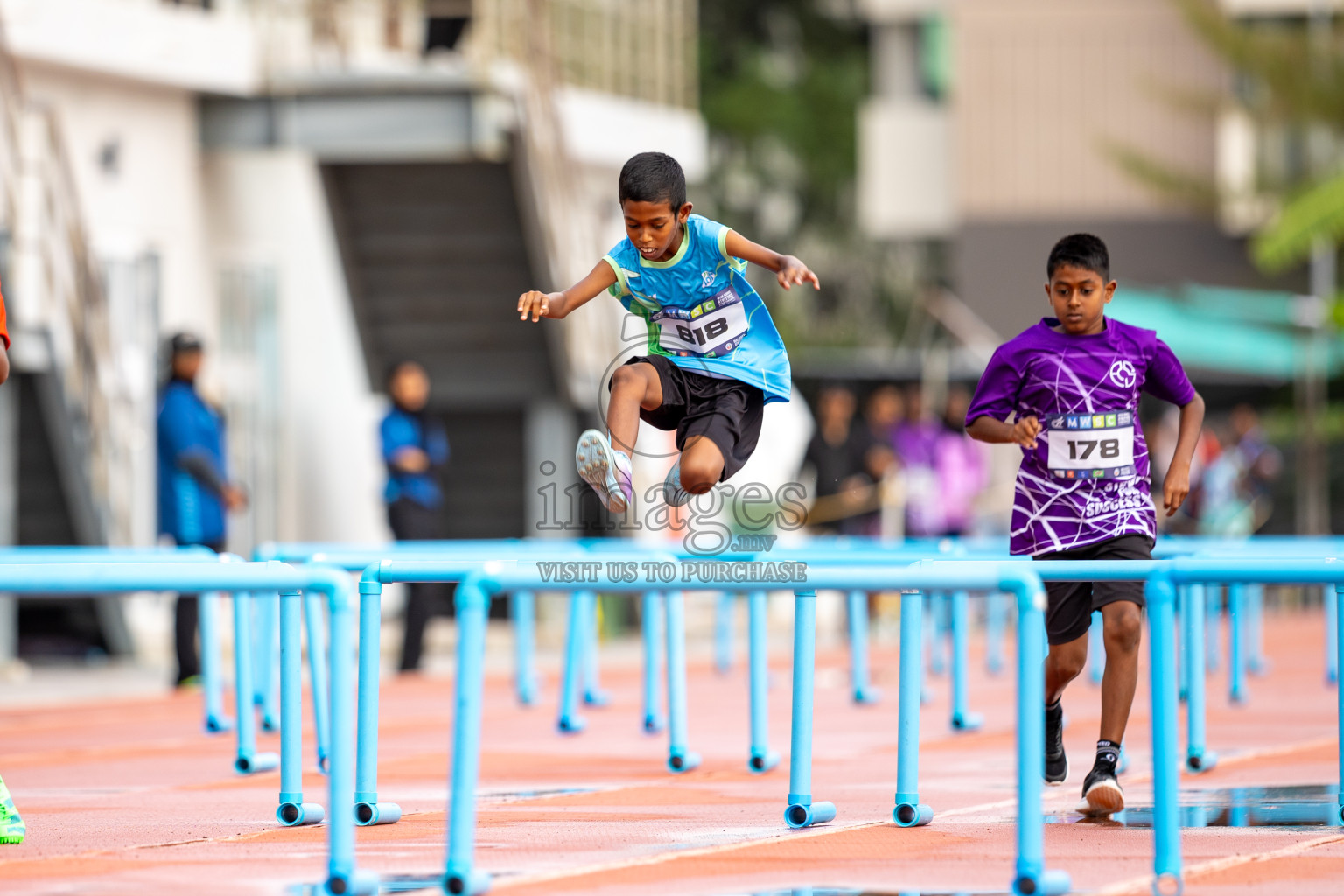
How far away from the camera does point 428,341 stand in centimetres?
1850

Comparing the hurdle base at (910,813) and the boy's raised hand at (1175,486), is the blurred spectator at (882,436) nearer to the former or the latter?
the boy's raised hand at (1175,486)

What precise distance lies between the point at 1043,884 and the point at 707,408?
2340 millimetres

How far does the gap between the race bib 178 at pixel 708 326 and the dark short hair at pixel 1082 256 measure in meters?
1.03

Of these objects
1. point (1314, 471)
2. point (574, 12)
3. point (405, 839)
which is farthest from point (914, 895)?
point (1314, 471)

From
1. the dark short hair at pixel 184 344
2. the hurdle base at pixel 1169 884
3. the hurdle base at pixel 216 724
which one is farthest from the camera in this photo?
the dark short hair at pixel 184 344

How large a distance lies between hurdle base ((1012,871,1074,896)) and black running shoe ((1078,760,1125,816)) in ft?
5.02

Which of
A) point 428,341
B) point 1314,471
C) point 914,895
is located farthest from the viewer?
point 1314,471

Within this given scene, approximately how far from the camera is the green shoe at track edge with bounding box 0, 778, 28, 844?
21.0 feet

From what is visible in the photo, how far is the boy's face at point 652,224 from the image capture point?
6.73 metres

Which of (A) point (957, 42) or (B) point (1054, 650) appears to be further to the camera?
(A) point (957, 42)

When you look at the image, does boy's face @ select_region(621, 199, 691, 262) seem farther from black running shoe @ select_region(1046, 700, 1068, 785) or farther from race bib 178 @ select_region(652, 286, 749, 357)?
black running shoe @ select_region(1046, 700, 1068, 785)

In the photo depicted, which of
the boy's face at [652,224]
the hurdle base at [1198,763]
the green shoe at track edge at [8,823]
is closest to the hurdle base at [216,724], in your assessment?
the green shoe at track edge at [8,823]

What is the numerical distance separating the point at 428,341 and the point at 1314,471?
9579 mm

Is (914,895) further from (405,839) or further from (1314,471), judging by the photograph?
(1314,471)
